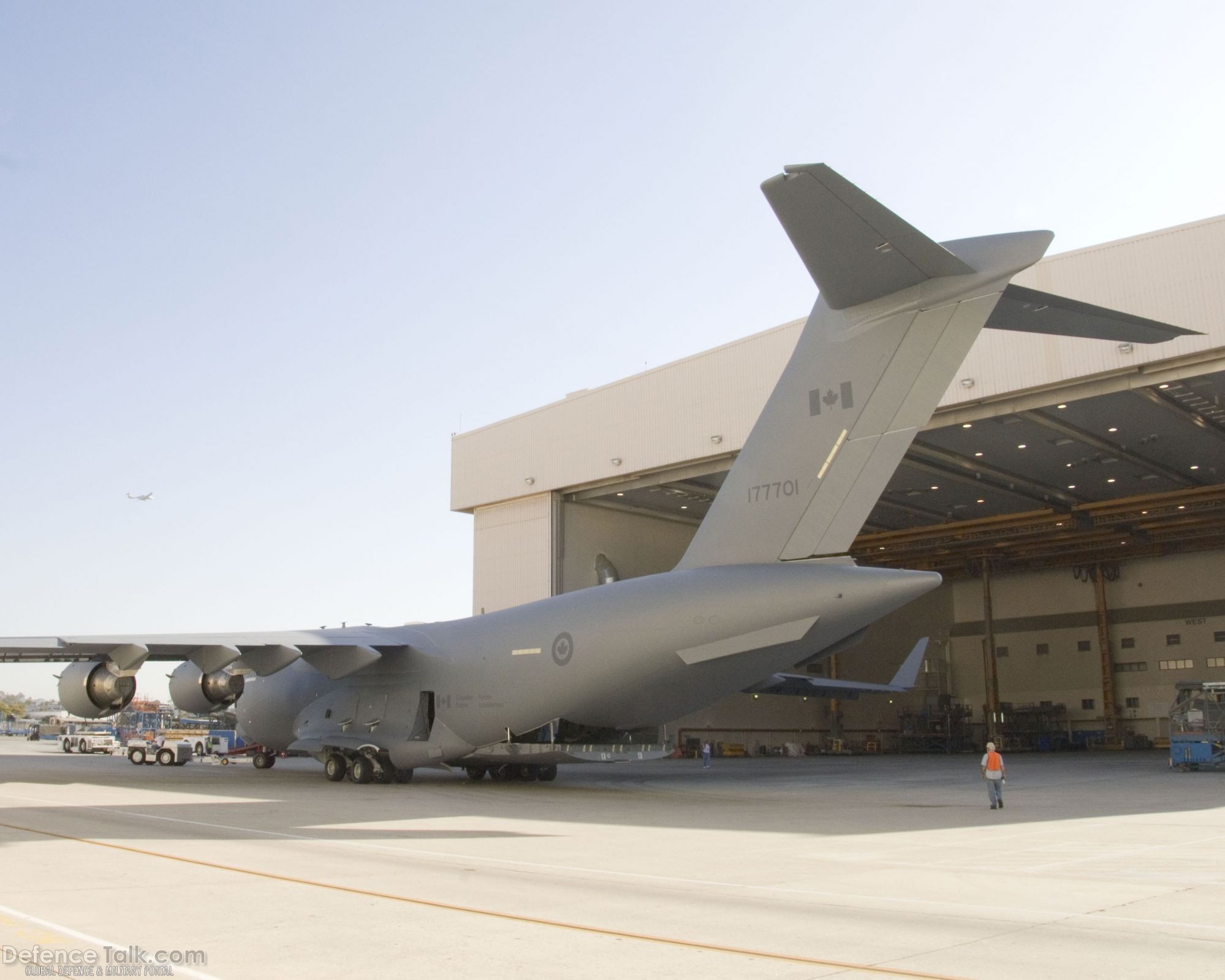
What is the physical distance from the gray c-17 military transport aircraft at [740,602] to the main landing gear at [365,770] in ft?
0.19

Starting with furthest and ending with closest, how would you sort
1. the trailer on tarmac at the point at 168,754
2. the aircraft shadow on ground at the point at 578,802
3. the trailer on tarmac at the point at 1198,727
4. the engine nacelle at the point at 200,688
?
1. the trailer on tarmac at the point at 168,754
2. the trailer on tarmac at the point at 1198,727
3. the engine nacelle at the point at 200,688
4. the aircraft shadow on ground at the point at 578,802

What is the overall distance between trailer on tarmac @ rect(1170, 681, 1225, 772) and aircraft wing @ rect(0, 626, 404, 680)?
19043mm

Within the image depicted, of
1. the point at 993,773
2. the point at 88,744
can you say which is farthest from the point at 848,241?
the point at 88,744

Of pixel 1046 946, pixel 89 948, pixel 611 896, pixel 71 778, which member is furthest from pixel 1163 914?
pixel 71 778

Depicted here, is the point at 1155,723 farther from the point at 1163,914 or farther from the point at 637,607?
the point at 1163,914

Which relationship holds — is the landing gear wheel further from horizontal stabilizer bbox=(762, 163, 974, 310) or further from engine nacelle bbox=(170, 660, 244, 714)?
horizontal stabilizer bbox=(762, 163, 974, 310)

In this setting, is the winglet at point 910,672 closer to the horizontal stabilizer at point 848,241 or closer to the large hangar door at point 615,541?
the large hangar door at point 615,541

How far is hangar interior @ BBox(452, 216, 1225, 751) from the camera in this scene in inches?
854

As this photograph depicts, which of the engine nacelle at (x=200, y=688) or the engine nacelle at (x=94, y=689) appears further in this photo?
the engine nacelle at (x=200, y=688)

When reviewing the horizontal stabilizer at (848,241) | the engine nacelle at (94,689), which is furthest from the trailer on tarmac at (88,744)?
the horizontal stabilizer at (848,241)

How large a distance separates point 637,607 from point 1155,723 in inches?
1577

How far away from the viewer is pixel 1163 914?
6.35m

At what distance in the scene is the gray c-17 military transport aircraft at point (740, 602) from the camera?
37.4ft

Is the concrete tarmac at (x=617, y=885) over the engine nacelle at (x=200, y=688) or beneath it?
beneath
